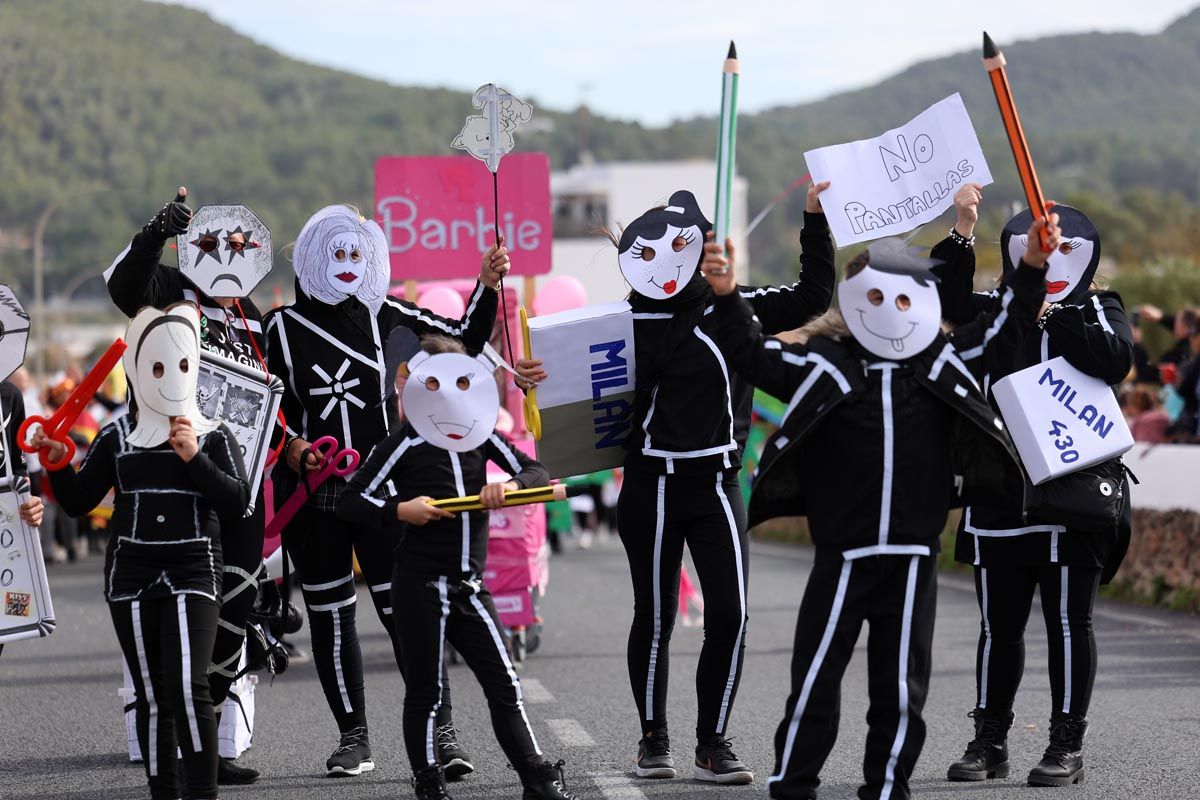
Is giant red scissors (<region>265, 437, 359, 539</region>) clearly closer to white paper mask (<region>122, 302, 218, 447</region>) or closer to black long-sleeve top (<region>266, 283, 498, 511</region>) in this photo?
black long-sleeve top (<region>266, 283, 498, 511</region>)

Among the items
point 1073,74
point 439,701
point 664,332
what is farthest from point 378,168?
point 1073,74

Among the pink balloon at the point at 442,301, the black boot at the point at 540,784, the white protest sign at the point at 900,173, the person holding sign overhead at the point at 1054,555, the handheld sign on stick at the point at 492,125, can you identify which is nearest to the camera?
the black boot at the point at 540,784

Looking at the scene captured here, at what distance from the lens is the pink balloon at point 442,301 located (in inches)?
443

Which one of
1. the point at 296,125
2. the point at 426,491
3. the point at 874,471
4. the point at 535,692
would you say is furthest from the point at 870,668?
the point at 296,125

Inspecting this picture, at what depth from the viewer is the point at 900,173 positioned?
6.24m

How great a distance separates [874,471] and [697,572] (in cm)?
131

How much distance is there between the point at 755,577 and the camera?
15461 mm

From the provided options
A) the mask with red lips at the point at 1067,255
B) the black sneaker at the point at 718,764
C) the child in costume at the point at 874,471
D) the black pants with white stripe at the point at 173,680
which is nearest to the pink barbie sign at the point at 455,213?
the mask with red lips at the point at 1067,255

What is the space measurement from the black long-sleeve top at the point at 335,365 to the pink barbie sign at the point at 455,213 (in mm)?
3388

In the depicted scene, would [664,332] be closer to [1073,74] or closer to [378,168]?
[378,168]

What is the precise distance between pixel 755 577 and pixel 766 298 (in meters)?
A: 9.29

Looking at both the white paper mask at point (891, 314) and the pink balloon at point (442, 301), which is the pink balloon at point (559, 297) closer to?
the pink balloon at point (442, 301)

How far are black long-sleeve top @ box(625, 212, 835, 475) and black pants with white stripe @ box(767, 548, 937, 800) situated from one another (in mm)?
1092

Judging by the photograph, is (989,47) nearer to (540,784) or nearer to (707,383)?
(707,383)
